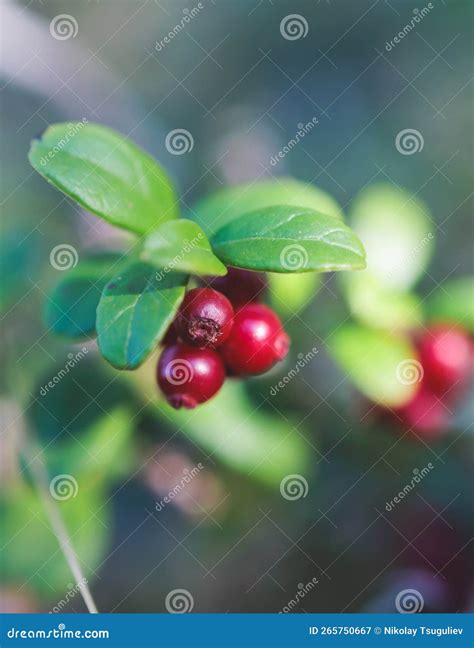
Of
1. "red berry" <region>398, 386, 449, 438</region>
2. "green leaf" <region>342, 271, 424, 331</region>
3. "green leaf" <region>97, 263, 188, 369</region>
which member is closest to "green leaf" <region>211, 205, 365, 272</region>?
"green leaf" <region>97, 263, 188, 369</region>

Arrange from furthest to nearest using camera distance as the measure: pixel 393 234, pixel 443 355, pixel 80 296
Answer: pixel 393 234, pixel 443 355, pixel 80 296

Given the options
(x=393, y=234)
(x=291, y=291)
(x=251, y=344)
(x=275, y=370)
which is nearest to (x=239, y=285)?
(x=251, y=344)

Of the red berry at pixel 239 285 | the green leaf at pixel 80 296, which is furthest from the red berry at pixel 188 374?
the green leaf at pixel 80 296

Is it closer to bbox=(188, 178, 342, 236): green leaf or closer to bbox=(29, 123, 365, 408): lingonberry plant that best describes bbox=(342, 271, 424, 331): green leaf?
bbox=(188, 178, 342, 236): green leaf

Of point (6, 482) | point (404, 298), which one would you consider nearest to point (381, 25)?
point (404, 298)

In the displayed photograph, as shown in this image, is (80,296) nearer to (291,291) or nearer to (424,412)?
(291,291)

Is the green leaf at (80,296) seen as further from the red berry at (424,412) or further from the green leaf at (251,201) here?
the red berry at (424,412)
